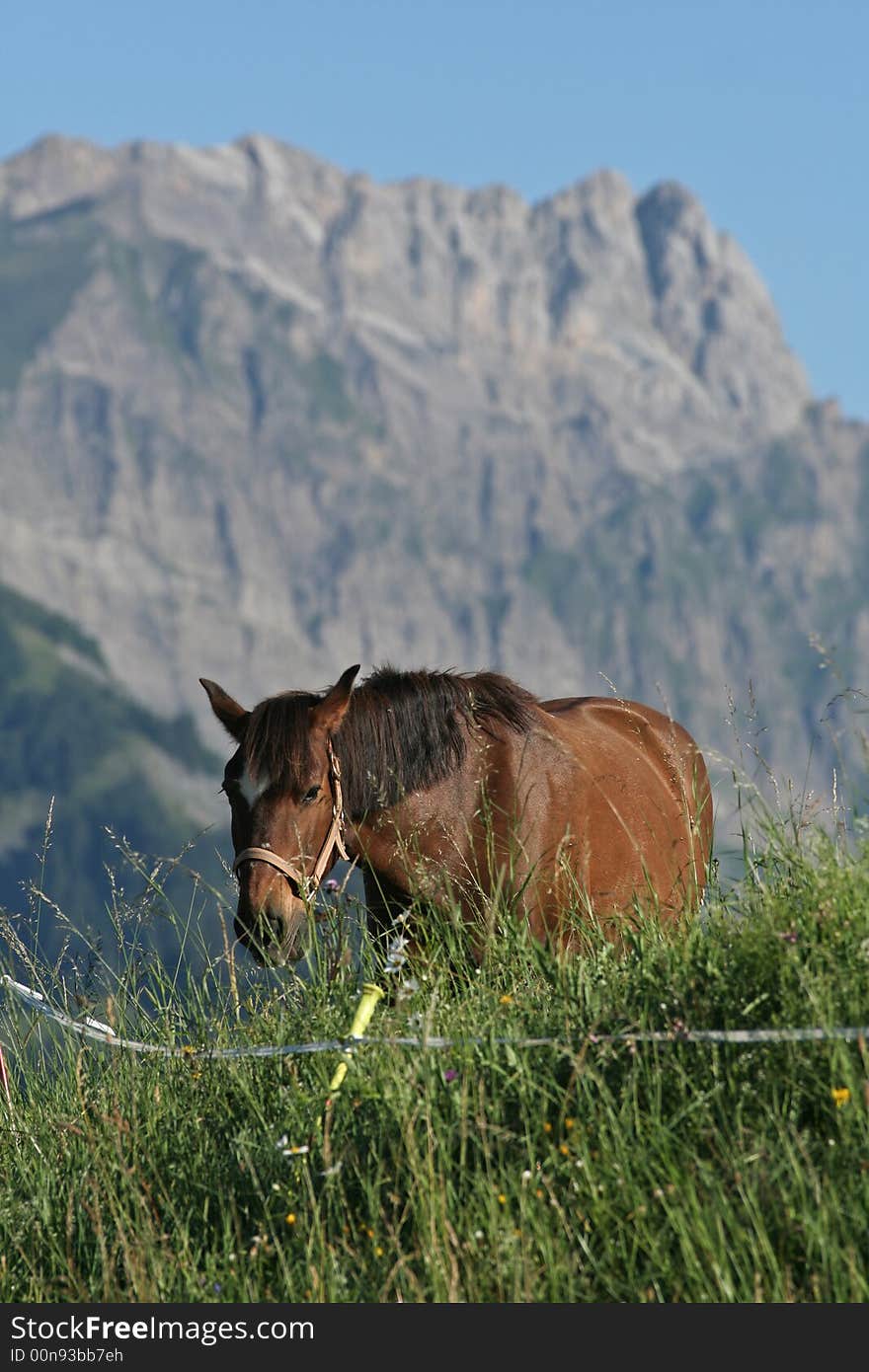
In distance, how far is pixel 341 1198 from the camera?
479cm

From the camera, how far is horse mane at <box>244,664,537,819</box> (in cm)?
690

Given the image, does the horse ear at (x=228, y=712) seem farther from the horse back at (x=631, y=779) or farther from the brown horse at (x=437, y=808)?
the horse back at (x=631, y=779)

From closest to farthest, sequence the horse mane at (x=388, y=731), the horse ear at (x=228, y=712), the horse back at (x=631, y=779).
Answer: the horse mane at (x=388, y=731), the horse ear at (x=228, y=712), the horse back at (x=631, y=779)

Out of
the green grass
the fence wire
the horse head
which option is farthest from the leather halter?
the fence wire

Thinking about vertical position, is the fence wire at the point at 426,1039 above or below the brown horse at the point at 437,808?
below

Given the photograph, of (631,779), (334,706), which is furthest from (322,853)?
(631,779)

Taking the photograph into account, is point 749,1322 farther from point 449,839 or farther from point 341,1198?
point 449,839

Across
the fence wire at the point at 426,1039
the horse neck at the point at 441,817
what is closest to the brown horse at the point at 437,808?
the horse neck at the point at 441,817

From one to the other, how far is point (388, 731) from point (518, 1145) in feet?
9.48

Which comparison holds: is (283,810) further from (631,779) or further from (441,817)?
(631,779)

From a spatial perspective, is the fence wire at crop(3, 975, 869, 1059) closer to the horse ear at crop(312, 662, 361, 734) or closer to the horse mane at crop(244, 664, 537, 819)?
the horse mane at crop(244, 664, 537, 819)

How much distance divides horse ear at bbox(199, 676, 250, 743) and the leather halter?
38cm

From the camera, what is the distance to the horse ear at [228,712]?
7242mm

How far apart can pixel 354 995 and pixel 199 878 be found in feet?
2.64
